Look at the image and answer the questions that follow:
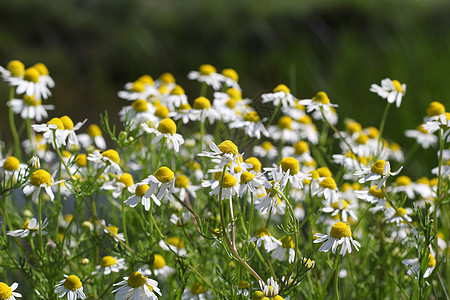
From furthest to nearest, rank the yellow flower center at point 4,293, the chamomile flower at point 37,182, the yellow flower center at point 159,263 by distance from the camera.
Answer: the yellow flower center at point 159,263 → the chamomile flower at point 37,182 → the yellow flower center at point 4,293

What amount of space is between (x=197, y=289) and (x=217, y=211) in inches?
7.5

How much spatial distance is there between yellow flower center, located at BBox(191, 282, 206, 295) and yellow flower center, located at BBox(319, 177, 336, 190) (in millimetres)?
350

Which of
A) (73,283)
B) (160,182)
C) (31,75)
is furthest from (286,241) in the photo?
(31,75)

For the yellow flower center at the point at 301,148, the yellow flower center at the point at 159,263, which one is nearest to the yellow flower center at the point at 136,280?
the yellow flower center at the point at 159,263

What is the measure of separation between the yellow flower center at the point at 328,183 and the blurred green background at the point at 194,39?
2766 mm

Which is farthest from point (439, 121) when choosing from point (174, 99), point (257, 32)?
point (257, 32)

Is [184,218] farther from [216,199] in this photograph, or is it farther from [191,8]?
[191,8]

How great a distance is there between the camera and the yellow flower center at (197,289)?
1198 mm

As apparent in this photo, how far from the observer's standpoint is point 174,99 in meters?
1.52

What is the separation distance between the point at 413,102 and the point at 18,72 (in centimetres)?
→ 217

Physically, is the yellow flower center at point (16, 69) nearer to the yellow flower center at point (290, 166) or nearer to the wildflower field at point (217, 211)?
the wildflower field at point (217, 211)

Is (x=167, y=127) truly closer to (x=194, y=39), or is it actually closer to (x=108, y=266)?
(x=108, y=266)

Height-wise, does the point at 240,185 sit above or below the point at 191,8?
above

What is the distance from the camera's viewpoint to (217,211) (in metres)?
1.29
